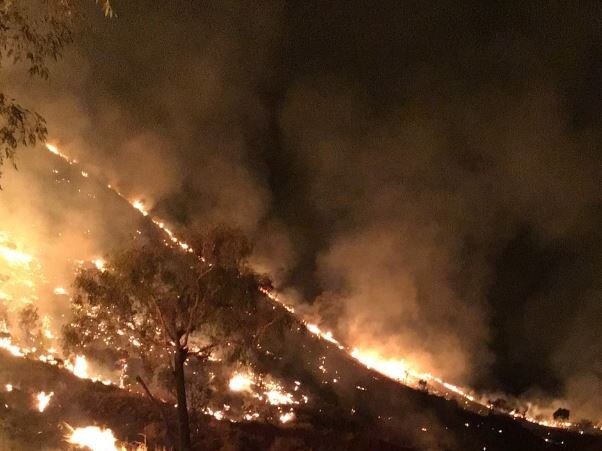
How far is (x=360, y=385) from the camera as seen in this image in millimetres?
38812

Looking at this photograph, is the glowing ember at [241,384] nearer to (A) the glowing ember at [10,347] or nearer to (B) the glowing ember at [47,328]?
(A) the glowing ember at [10,347]

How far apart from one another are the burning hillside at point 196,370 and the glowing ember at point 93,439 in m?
0.06

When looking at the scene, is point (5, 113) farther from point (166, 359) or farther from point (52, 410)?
point (52, 410)

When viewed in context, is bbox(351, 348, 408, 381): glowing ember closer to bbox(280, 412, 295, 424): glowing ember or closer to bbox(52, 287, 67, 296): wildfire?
bbox(52, 287, 67, 296): wildfire

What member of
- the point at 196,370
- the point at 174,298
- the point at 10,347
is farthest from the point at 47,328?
the point at 174,298

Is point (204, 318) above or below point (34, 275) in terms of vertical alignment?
below

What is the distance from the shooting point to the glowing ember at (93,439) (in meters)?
13.2

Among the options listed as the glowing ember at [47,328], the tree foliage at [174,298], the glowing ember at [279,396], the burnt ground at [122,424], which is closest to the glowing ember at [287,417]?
the burnt ground at [122,424]

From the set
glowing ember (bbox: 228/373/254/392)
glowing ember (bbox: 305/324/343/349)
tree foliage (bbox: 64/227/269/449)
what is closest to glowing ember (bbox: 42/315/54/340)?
glowing ember (bbox: 228/373/254/392)

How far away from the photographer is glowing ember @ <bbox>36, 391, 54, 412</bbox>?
17.1 m

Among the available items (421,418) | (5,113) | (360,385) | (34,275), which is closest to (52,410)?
(5,113)

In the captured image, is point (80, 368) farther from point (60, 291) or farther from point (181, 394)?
point (60, 291)

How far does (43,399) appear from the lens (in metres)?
17.6

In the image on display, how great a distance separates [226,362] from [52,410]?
7271 millimetres
